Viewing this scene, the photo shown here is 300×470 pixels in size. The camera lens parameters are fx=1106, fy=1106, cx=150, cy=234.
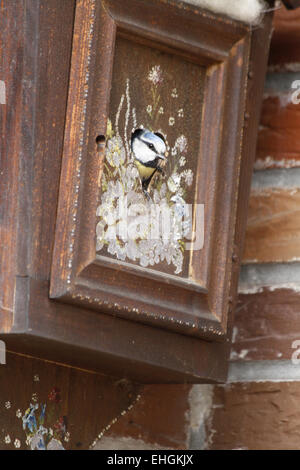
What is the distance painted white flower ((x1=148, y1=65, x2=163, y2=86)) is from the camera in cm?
102

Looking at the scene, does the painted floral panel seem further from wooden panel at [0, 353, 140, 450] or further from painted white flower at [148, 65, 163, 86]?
wooden panel at [0, 353, 140, 450]

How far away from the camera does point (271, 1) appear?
110cm

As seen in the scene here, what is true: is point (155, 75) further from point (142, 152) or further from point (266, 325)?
point (266, 325)

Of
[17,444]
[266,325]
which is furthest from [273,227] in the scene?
[17,444]

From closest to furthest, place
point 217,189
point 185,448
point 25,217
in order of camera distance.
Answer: point 25,217, point 217,189, point 185,448

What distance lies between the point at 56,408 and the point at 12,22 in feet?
1.22

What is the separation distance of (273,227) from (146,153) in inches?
9.5

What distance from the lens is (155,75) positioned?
1028 millimetres

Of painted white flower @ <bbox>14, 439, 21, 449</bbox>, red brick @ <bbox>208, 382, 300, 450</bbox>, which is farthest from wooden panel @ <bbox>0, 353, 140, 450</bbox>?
red brick @ <bbox>208, 382, 300, 450</bbox>

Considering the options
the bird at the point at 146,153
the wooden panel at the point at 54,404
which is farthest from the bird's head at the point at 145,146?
the wooden panel at the point at 54,404

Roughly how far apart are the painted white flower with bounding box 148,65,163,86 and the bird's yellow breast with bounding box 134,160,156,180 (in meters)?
0.08
